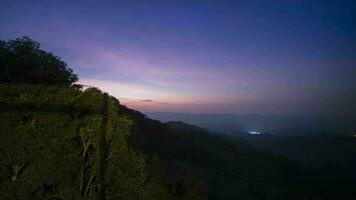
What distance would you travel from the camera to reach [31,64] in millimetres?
25297

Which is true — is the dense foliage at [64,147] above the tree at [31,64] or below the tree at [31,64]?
below

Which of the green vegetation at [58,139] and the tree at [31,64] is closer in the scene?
the green vegetation at [58,139]

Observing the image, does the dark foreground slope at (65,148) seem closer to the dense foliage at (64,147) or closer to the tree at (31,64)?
the dense foliage at (64,147)

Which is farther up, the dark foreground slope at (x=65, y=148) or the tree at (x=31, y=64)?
the tree at (x=31, y=64)

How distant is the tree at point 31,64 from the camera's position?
24.8 meters

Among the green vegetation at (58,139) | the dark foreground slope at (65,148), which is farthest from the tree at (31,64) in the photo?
the dark foreground slope at (65,148)

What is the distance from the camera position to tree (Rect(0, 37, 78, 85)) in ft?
81.4

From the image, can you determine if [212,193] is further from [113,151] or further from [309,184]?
[309,184]

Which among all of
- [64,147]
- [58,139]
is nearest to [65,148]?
[64,147]

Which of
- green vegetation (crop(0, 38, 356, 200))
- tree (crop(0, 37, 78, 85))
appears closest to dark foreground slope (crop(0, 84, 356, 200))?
green vegetation (crop(0, 38, 356, 200))

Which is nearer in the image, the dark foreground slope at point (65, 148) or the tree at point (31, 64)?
the dark foreground slope at point (65, 148)

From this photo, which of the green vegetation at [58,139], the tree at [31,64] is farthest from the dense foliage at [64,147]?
the tree at [31,64]

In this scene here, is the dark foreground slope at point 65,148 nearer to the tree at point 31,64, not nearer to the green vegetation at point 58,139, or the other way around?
the green vegetation at point 58,139

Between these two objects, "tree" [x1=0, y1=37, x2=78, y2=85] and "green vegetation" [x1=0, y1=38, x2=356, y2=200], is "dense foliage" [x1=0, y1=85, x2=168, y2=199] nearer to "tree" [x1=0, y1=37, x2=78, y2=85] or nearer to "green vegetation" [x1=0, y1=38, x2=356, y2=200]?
"green vegetation" [x1=0, y1=38, x2=356, y2=200]
